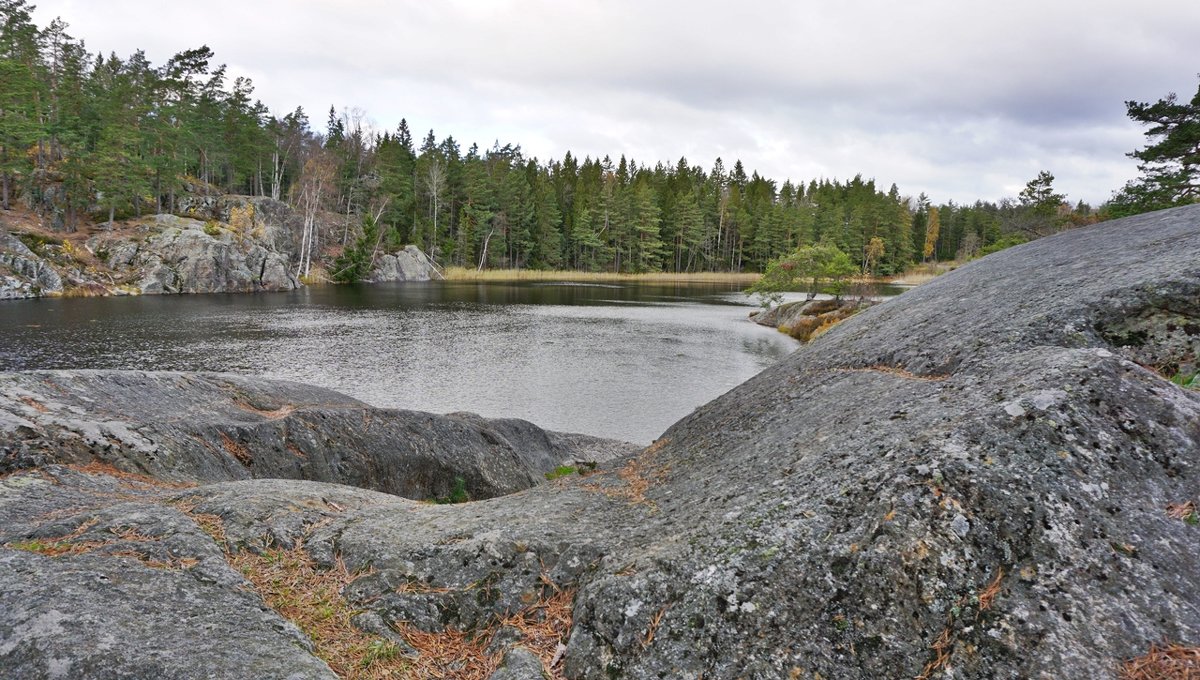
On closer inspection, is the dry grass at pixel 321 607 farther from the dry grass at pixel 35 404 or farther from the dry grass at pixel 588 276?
the dry grass at pixel 588 276

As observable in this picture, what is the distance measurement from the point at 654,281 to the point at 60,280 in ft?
264

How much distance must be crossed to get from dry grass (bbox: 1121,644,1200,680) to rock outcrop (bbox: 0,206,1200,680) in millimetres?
43

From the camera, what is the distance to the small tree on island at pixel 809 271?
2000 inches

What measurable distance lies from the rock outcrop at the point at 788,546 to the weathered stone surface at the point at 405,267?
261 feet

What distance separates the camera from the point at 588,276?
10856cm

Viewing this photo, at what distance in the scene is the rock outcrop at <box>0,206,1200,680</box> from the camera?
296 cm

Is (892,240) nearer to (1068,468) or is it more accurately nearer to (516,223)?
(516,223)

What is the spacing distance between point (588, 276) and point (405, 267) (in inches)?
1418

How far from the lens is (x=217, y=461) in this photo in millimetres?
7789

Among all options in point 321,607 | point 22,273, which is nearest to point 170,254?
point 22,273

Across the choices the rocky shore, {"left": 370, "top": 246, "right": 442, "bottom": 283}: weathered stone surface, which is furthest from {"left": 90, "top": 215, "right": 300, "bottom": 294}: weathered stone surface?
{"left": 370, "top": 246, "right": 442, "bottom": 283}: weathered stone surface

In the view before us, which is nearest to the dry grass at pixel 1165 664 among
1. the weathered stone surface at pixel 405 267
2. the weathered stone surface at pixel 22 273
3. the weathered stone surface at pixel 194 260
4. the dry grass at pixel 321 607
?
the dry grass at pixel 321 607

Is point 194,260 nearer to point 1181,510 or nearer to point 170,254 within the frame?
point 170,254

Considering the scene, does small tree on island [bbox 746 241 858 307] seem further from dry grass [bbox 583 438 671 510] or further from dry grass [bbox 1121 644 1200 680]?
dry grass [bbox 1121 644 1200 680]
